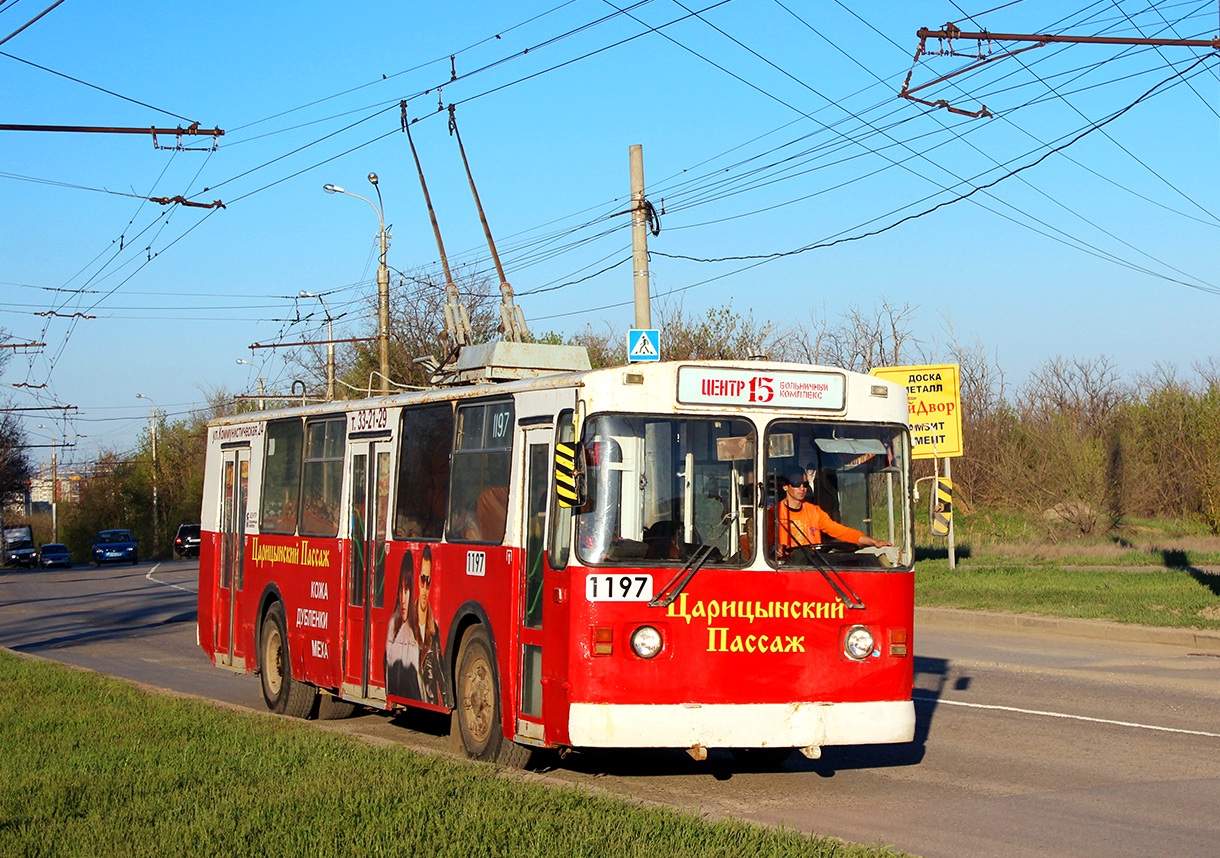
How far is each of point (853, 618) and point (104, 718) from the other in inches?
252

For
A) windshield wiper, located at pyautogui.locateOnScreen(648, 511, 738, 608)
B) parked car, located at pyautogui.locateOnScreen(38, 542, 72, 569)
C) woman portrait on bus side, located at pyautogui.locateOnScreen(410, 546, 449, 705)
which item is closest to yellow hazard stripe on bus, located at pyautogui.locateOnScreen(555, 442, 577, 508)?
windshield wiper, located at pyautogui.locateOnScreen(648, 511, 738, 608)


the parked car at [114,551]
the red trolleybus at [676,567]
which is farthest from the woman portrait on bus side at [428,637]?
the parked car at [114,551]

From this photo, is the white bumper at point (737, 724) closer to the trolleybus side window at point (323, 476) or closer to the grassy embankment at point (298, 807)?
the grassy embankment at point (298, 807)

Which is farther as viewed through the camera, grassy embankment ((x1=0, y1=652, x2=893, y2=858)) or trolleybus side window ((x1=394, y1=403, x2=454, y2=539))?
→ trolleybus side window ((x1=394, y1=403, x2=454, y2=539))

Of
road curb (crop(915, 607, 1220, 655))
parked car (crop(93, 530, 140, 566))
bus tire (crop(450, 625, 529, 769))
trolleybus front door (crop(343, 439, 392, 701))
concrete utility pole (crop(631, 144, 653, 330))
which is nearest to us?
bus tire (crop(450, 625, 529, 769))

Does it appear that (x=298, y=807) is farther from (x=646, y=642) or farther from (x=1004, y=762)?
(x=1004, y=762)

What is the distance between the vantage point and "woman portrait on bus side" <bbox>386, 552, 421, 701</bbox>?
11383 millimetres

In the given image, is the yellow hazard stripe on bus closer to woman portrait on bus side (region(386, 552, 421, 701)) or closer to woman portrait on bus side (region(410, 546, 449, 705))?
woman portrait on bus side (region(410, 546, 449, 705))

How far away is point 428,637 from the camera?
441 inches

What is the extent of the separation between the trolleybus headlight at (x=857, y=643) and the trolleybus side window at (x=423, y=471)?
11.4ft

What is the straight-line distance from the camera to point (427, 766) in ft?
29.0

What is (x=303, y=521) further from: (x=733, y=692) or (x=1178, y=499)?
(x=1178, y=499)

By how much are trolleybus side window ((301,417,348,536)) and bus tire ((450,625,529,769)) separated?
3.07 metres

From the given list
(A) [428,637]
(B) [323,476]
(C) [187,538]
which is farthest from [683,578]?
(C) [187,538]
